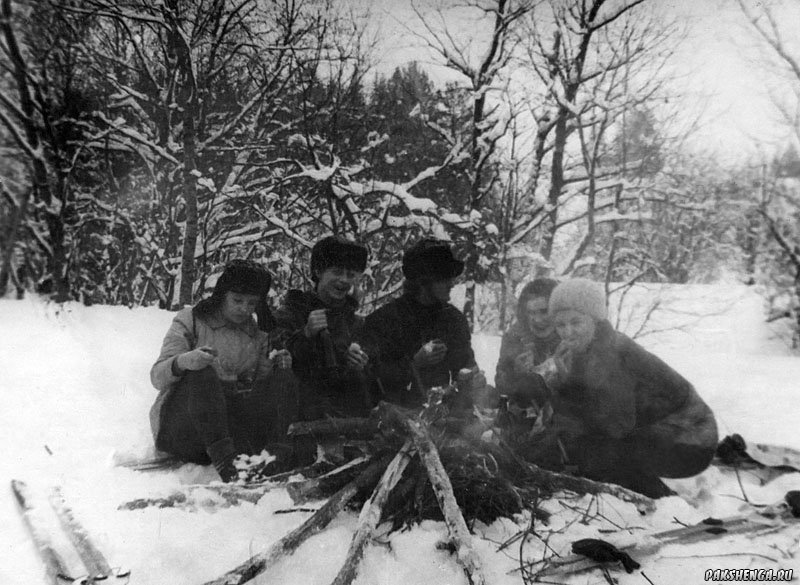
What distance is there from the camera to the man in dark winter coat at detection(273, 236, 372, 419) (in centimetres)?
134

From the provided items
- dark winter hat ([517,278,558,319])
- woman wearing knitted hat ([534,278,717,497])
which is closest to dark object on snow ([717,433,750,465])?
woman wearing knitted hat ([534,278,717,497])

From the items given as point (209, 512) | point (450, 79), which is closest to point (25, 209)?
point (209, 512)

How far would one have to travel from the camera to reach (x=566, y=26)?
4.16ft

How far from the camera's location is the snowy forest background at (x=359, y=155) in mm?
992

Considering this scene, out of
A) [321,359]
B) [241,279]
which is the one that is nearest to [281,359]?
[321,359]

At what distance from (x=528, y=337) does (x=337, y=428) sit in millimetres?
786

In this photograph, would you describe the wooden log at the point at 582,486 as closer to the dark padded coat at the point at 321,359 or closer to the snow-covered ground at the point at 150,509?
the snow-covered ground at the point at 150,509

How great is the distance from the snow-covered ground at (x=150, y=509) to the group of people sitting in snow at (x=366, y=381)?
83mm

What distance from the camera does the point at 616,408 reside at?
1210mm

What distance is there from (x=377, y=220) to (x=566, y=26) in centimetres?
73

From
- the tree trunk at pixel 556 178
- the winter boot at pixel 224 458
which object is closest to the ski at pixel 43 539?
the winter boot at pixel 224 458

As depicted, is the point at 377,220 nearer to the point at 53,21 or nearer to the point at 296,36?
the point at 296,36

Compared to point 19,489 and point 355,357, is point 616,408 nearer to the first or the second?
point 355,357

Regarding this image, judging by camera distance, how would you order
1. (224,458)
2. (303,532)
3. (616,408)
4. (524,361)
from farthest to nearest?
(524,361)
(616,408)
(224,458)
(303,532)
